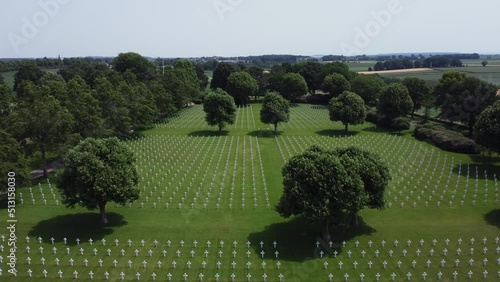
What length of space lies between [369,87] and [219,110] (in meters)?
47.2

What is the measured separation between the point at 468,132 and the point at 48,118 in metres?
64.5

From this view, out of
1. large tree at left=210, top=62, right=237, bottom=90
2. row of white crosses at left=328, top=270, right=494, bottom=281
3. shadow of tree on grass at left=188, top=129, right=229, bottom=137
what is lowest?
row of white crosses at left=328, top=270, right=494, bottom=281

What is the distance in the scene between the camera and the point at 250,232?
29.9 m

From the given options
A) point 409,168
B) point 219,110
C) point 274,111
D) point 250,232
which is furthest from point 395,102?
point 250,232

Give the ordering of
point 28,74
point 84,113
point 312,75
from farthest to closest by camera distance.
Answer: point 312,75 < point 28,74 < point 84,113

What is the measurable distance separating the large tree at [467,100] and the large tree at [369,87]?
25.3 m

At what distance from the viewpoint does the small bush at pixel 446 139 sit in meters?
52.2

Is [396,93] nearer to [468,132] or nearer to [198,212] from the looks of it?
[468,132]

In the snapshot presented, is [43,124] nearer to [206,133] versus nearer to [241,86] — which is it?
[206,133]

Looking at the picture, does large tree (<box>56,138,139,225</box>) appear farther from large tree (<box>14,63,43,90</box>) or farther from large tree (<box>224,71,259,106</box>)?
large tree (<box>14,63,43,90</box>)

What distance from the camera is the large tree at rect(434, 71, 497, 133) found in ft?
200

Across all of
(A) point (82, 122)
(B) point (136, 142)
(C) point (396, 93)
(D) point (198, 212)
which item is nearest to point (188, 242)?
(D) point (198, 212)

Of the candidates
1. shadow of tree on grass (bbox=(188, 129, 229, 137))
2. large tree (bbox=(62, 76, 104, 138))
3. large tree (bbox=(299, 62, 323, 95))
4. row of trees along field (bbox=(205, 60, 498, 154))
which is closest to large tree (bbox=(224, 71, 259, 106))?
row of trees along field (bbox=(205, 60, 498, 154))

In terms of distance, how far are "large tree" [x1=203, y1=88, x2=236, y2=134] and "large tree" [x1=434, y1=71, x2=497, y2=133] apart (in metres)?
38.4
